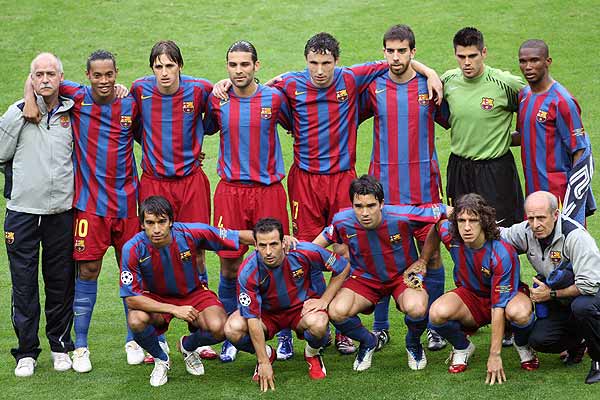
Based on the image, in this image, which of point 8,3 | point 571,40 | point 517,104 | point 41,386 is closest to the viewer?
point 41,386

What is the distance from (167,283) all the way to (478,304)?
2116 millimetres

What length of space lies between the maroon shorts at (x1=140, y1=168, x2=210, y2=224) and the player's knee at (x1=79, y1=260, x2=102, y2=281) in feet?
1.95

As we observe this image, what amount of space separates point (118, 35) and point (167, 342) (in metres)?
8.84

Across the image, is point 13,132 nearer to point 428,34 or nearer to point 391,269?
point 391,269

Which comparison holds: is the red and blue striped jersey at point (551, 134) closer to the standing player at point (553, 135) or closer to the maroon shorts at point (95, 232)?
the standing player at point (553, 135)

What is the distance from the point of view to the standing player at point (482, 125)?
25.2ft

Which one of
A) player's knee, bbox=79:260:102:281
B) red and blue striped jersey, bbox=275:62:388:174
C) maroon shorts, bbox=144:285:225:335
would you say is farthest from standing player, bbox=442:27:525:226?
player's knee, bbox=79:260:102:281

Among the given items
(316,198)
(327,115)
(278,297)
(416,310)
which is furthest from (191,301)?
(327,115)

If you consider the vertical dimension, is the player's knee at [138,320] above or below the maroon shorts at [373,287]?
below

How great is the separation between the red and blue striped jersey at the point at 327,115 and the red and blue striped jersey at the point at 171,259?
0.95 m

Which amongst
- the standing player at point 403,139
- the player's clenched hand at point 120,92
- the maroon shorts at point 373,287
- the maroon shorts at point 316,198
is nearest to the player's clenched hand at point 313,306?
the maroon shorts at point 373,287

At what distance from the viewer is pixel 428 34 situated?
50.6 feet

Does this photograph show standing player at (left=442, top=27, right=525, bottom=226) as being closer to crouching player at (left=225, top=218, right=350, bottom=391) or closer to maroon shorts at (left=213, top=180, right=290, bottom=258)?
crouching player at (left=225, top=218, right=350, bottom=391)

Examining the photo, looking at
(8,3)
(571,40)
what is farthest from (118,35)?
(571,40)
